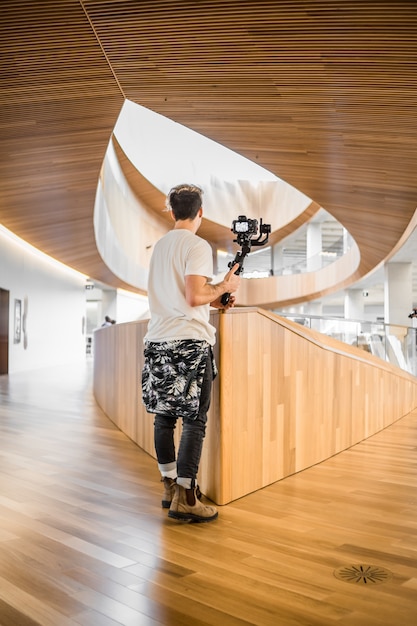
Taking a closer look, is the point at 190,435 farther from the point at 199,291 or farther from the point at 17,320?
the point at 17,320

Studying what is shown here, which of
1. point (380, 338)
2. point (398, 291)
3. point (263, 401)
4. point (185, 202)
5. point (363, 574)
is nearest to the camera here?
point (363, 574)

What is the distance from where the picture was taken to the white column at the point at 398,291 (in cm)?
1484

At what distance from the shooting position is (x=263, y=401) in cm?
345

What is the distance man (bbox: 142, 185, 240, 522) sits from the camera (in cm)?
270

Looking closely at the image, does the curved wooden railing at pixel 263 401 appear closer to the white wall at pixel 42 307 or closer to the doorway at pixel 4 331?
the doorway at pixel 4 331

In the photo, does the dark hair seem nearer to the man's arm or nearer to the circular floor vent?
the man's arm

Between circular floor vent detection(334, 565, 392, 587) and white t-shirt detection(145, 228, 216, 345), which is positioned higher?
white t-shirt detection(145, 228, 216, 345)

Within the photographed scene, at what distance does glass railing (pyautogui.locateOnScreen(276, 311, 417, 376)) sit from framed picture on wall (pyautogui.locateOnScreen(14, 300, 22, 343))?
8.79 m

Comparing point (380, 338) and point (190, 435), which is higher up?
point (380, 338)

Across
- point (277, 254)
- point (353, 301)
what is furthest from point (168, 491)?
point (277, 254)

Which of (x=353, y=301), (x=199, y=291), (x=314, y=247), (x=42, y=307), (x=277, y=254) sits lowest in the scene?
(x=199, y=291)

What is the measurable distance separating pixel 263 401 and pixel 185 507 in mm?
906

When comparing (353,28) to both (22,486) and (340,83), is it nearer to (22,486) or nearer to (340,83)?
(340,83)

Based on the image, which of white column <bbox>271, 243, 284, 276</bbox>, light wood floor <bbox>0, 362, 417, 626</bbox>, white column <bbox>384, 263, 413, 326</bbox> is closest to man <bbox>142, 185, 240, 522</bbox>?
light wood floor <bbox>0, 362, 417, 626</bbox>
